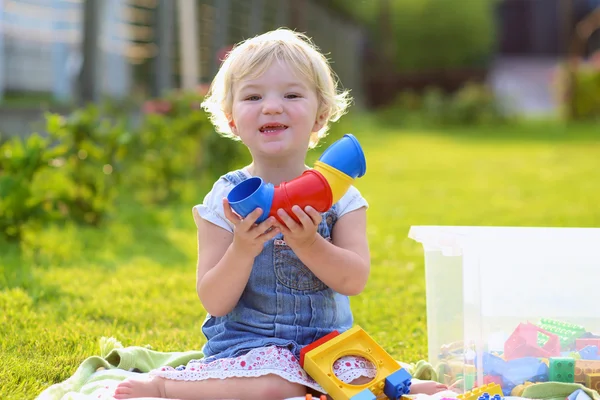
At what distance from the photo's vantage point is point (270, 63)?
A: 2.04m

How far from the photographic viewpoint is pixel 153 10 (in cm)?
779

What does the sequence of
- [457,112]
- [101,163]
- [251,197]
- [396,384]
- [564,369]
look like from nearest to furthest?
[251,197], [396,384], [564,369], [101,163], [457,112]

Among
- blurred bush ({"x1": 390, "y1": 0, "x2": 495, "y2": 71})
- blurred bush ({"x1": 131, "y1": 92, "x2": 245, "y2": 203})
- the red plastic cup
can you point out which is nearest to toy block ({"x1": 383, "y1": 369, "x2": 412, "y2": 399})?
the red plastic cup

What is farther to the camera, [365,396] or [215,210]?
[215,210]

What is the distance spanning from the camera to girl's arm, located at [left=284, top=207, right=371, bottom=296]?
1.91m

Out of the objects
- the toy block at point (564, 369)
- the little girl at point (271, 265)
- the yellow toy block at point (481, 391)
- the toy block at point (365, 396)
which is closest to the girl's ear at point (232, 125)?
the little girl at point (271, 265)

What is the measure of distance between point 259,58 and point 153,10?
6.09m

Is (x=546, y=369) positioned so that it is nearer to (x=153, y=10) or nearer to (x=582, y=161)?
(x=153, y=10)

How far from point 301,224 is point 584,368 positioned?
867mm

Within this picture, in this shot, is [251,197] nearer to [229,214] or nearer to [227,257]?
[229,214]

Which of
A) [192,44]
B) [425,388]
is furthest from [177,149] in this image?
[425,388]

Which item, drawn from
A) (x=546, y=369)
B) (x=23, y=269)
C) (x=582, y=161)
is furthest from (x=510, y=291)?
(x=582, y=161)

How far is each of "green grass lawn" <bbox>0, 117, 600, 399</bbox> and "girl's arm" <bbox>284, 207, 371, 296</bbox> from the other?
1.85ft

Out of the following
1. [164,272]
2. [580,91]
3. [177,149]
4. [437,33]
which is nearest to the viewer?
[164,272]
